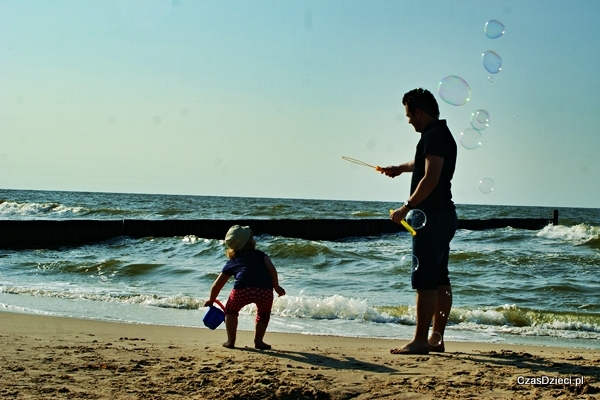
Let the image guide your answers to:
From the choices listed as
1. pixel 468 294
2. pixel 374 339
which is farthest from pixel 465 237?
pixel 374 339

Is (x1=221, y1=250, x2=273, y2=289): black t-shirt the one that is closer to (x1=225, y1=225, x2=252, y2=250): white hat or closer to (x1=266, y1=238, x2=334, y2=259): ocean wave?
(x1=225, y1=225, x2=252, y2=250): white hat

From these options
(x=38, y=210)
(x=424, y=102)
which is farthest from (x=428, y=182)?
(x=38, y=210)

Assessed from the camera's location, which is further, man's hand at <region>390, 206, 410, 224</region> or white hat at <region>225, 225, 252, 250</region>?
white hat at <region>225, 225, 252, 250</region>

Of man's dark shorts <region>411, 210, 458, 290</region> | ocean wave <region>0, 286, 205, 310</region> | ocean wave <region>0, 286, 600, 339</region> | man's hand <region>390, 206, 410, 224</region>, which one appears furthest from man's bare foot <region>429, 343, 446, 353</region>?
ocean wave <region>0, 286, 205, 310</region>

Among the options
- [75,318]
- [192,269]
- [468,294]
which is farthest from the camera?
[192,269]

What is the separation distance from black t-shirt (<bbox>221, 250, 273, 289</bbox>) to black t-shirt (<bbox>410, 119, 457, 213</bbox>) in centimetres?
136

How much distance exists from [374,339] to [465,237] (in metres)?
16.9

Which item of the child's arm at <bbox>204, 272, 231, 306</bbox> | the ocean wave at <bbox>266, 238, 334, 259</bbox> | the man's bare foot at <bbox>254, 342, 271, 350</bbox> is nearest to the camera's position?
the man's bare foot at <bbox>254, 342, 271, 350</bbox>

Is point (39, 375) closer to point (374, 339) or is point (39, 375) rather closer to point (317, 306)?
point (374, 339)

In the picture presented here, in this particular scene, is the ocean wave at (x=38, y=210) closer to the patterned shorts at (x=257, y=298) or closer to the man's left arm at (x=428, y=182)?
the patterned shorts at (x=257, y=298)

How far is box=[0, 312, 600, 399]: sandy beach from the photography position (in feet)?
13.3

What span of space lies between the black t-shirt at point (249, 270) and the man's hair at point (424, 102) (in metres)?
1.66

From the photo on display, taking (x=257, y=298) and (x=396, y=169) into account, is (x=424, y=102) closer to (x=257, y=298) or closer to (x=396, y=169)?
(x=396, y=169)

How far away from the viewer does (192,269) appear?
41.2ft
